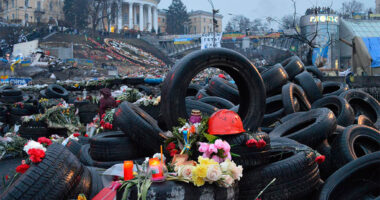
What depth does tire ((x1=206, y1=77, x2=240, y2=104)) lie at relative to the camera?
9312mm

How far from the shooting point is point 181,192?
10.8 feet

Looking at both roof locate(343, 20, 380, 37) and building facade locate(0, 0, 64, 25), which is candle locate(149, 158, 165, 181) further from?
building facade locate(0, 0, 64, 25)

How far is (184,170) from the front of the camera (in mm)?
3346

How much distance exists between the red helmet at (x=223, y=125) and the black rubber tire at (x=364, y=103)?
21.8 ft

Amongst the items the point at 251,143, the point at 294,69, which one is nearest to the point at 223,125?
the point at 251,143

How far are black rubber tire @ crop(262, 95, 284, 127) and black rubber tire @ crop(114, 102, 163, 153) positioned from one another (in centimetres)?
362

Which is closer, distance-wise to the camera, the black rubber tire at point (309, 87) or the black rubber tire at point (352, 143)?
the black rubber tire at point (352, 143)

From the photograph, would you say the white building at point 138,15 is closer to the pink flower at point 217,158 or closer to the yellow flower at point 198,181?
the pink flower at point 217,158

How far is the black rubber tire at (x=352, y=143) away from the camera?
557 centimetres

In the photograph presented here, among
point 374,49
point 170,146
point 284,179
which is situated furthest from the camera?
point 374,49

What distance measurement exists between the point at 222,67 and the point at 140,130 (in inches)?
66.0

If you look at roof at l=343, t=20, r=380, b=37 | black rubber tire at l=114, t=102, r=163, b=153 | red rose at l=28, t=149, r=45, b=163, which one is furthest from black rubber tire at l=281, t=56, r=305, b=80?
roof at l=343, t=20, r=380, b=37

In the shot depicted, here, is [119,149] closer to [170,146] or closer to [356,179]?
[170,146]

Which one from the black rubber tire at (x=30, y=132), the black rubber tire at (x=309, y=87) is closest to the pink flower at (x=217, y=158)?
the black rubber tire at (x=309, y=87)
